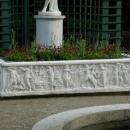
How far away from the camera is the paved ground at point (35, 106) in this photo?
309 inches

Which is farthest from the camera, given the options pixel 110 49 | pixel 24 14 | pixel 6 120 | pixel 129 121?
pixel 24 14

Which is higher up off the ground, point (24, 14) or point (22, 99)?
point (24, 14)

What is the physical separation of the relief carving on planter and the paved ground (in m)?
0.20

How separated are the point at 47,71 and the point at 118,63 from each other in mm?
1308

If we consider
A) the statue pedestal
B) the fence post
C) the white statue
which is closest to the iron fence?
the fence post

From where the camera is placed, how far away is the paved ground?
309 inches

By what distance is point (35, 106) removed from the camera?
914 cm

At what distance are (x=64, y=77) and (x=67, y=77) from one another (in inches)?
2.1

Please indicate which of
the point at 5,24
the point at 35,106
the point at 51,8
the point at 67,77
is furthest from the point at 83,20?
the point at 35,106

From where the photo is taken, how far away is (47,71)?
9.84 meters

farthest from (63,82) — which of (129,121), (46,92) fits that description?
(129,121)

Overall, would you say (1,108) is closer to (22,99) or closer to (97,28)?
(22,99)

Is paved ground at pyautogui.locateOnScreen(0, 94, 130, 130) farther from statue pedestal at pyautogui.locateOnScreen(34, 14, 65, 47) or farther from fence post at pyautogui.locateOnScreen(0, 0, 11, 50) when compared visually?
fence post at pyautogui.locateOnScreen(0, 0, 11, 50)

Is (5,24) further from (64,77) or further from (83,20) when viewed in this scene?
(64,77)
